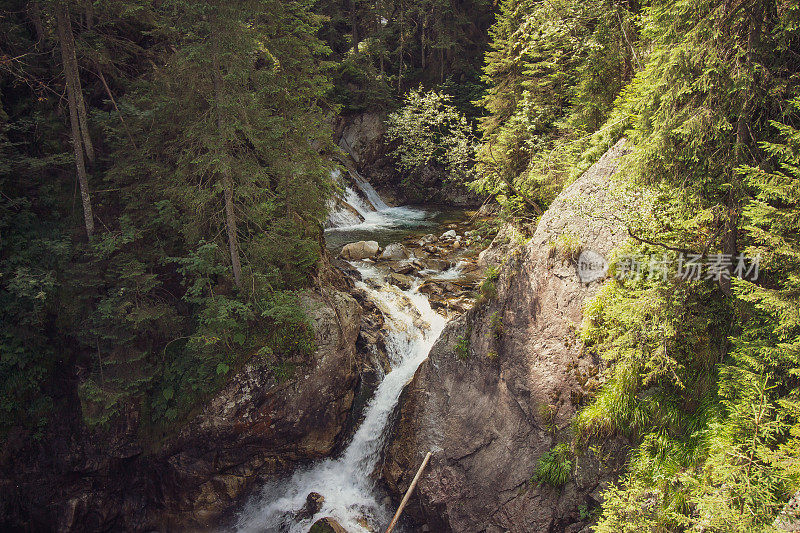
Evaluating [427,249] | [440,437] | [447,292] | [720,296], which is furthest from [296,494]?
[427,249]

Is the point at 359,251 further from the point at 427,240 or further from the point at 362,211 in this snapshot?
the point at 362,211

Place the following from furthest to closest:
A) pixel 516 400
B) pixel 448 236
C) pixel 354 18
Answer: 1. pixel 354 18
2. pixel 448 236
3. pixel 516 400

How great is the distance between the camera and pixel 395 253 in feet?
58.6

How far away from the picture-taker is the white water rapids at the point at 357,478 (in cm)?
972

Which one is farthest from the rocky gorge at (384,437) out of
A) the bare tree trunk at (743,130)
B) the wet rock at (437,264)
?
the wet rock at (437,264)

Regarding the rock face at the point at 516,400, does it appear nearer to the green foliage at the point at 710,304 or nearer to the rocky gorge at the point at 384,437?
the rocky gorge at the point at 384,437

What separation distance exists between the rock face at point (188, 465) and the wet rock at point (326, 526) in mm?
1739

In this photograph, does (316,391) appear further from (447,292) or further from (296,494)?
(447,292)

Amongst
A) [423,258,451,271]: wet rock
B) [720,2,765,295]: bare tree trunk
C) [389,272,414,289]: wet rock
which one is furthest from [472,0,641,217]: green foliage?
[389,272,414,289]: wet rock

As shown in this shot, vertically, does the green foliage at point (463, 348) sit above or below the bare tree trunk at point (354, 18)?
below

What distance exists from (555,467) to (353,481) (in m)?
5.25

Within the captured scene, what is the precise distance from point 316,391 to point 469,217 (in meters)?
17.5

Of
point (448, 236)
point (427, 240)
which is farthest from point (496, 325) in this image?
point (448, 236)

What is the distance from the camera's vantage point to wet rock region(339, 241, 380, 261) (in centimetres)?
1788
